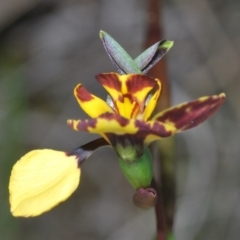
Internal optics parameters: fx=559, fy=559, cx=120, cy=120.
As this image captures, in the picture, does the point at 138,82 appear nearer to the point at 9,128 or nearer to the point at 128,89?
the point at 128,89

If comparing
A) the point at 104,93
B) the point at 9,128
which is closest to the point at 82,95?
the point at 9,128

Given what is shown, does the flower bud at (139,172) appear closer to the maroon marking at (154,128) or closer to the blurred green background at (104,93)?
the maroon marking at (154,128)

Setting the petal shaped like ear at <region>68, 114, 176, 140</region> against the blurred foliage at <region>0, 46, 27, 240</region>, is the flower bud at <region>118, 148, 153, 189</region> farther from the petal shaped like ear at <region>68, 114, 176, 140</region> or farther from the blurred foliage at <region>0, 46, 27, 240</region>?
the blurred foliage at <region>0, 46, 27, 240</region>

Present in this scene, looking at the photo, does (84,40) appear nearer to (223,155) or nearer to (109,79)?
(223,155)

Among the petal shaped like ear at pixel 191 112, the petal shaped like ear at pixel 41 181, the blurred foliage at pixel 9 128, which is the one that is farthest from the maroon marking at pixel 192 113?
the blurred foliage at pixel 9 128

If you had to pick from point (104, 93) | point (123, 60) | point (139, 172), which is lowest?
point (104, 93)

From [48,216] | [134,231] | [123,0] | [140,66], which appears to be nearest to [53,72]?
[123,0]

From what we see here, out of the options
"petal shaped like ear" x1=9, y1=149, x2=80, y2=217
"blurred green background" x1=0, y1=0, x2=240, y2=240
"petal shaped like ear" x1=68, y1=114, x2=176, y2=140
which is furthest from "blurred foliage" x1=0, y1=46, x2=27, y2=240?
"petal shaped like ear" x1=68, y1=114, x2=176, y2=140
